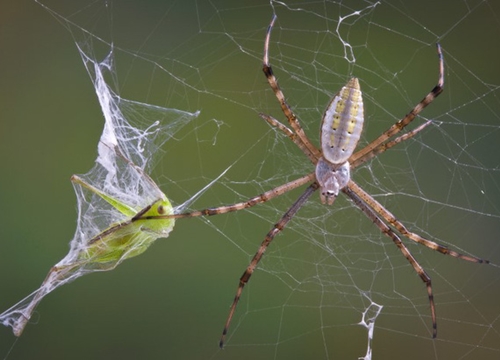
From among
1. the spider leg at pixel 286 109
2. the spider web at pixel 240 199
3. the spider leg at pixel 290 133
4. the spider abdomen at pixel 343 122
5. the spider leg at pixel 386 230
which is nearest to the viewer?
the spider abdomen at pixel 343 122

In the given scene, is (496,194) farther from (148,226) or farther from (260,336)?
(148,226)

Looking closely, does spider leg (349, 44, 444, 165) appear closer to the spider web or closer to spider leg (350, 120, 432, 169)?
spider leg (350, 120, 432, 169)

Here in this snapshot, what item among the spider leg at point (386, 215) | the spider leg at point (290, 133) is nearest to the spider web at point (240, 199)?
the spider leg at point (386, 215)

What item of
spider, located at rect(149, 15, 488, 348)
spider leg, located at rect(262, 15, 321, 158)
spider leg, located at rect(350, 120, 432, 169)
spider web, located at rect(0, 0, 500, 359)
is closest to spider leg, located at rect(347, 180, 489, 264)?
spider, located at rect(149, 15, 488, 348)

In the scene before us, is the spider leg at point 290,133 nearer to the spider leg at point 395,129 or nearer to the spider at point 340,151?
the spider at point 340,151

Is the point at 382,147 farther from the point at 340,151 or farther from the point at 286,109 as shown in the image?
the point at 286,109

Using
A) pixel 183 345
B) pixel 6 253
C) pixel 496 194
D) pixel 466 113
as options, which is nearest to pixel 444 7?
pixel 466 113

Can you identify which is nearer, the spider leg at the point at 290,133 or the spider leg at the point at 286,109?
the spider leg at the point at 290,133

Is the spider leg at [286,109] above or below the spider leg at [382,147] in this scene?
above
